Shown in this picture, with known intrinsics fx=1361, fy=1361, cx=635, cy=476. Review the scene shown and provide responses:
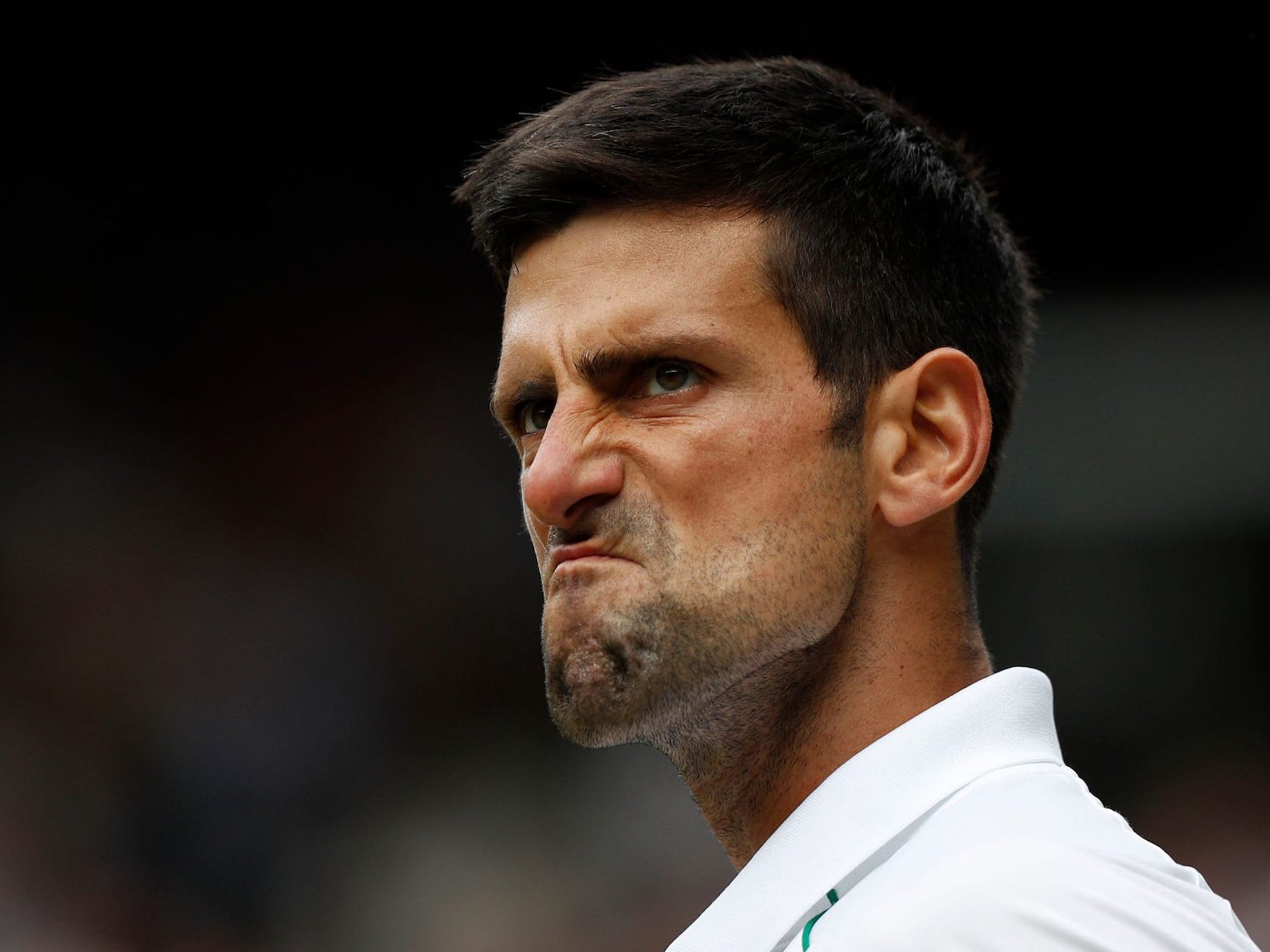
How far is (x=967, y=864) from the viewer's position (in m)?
1.04

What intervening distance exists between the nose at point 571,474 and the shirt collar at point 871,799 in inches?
14.9

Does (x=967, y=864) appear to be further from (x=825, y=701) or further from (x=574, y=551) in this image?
(x=574, y=551)

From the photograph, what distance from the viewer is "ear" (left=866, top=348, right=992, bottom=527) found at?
58.2 inches

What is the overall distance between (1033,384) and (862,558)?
2.76 meters

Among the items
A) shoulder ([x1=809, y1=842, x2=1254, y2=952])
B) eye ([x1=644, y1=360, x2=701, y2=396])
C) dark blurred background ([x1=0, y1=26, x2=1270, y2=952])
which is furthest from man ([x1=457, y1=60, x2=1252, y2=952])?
dark blurred background ([x1=0, y1=26, x2=1270, y2=952])

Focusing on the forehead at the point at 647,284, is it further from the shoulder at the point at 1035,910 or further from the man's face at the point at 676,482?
the shoulder at the point at 1035,910

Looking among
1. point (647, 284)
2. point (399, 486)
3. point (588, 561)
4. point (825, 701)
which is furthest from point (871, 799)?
point (399, 486)

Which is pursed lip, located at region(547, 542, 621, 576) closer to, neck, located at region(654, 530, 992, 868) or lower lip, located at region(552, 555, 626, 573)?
lower lip, located at region(552, 555, 626, 573)

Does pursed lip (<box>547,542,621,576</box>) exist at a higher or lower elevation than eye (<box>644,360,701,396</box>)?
lower

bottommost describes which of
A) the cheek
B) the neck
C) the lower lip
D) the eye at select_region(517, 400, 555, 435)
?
the neck

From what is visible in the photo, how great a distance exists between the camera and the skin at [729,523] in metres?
1.40

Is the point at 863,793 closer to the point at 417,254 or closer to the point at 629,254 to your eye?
the point at 629,254

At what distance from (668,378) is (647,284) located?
0.11m

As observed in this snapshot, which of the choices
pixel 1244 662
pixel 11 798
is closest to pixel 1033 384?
pixel 1244 662
